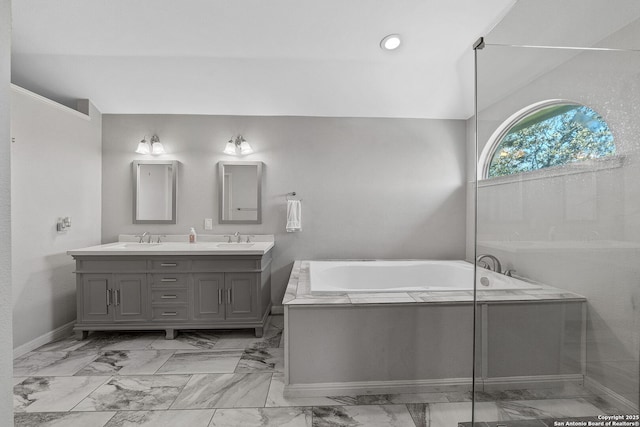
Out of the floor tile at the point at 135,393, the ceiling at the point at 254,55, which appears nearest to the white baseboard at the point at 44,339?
the floor tile at the point at 135,393

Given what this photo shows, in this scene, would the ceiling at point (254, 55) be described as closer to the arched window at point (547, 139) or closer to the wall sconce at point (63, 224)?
the wall sconce at point (63, 224)

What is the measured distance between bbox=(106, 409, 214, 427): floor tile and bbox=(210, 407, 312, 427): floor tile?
0.22 ft

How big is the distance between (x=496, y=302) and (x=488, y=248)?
0.20m

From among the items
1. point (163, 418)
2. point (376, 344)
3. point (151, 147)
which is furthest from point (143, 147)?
point (376, 344)

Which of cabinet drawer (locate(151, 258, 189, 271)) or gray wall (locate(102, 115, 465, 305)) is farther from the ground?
gray wall (locate(102, 115, 465, 305))

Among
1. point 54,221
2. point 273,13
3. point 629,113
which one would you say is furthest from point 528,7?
point 54,221

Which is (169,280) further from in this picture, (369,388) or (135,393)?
(369,388)

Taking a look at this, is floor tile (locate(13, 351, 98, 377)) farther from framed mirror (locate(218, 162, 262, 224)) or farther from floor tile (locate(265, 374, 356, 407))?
framed mirror (locate(218, 162, 262, 224))

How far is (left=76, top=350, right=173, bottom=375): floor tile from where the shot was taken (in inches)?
81.8

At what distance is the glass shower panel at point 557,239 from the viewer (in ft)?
2.71

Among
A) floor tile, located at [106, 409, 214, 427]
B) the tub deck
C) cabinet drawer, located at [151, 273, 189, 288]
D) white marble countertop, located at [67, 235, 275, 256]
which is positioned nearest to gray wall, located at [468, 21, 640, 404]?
the tub deck

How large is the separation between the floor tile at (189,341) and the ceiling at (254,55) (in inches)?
85.5

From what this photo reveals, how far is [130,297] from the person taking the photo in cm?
262

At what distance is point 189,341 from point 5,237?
7.17ft
